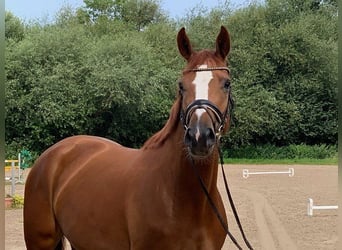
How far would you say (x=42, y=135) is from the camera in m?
22.8

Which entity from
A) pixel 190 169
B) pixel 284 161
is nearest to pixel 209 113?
pixel 190 169

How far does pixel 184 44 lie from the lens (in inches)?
104

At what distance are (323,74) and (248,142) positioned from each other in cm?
550

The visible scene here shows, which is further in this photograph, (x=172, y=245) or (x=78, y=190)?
(x=78, y=190)

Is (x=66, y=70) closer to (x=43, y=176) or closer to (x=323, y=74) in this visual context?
(x=323, y=74)

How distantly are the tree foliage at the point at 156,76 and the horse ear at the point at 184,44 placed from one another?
1918cm

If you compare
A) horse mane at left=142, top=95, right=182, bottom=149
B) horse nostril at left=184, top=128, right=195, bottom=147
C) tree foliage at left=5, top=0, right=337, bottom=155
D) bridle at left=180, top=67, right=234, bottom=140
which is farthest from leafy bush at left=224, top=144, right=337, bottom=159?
horse nostril at left=184, top=128, right=195, bottom=147

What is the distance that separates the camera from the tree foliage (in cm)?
2320

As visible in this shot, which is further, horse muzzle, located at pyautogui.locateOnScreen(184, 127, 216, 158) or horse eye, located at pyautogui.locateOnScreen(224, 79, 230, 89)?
horse eye, located at pyautogui.locateOnScreen(224, 79, 230, 89)

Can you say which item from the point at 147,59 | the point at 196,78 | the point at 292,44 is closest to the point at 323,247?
the point at 196,78

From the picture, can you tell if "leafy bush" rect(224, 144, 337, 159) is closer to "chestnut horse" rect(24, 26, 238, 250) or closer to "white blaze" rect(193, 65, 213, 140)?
"chestnut horse" rect(24, 26, 238, 250)

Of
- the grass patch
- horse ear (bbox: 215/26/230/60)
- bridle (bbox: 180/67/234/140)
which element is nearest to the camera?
bridle (bbox: 180/67/234/140)

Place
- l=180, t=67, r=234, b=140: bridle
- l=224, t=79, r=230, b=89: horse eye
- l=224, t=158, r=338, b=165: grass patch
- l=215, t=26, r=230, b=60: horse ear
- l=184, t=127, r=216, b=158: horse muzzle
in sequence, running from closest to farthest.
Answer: l=184, t=127, r=216, b=158: horse muzzle, l=180, t=67, r=234, b=140: bridle, l=224, t=79, r=230, b=89: horse eye, l=215, t=26, r=230, b=60: horse ear, l=224, t=158, r=338, b=165: grass patch

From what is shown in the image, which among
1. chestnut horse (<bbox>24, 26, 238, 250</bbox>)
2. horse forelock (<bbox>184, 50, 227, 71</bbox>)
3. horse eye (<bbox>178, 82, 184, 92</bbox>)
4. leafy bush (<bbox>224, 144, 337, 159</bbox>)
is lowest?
leafy bush (<bbox>224, 144, 337, 159</bbox>)
